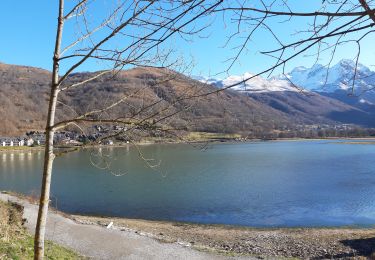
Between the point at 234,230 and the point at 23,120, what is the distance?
14023 cm

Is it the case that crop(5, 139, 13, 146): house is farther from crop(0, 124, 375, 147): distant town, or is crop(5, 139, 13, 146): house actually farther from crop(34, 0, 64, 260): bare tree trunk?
crop(34, 0, 64, 260): bare tree trunk

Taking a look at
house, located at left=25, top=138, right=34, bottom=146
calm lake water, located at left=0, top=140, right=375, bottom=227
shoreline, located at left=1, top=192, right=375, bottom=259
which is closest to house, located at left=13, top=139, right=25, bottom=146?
house, located at left=25, top=138, right=34, bottom=146

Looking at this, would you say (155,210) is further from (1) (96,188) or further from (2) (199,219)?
(1) (96,188)

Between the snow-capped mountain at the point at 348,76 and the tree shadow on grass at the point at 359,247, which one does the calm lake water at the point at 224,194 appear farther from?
the snow-capped mountain at the point at 348,76

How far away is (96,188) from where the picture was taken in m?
36.1

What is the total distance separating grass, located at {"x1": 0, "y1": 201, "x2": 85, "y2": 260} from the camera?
909 cm

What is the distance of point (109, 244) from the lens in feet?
49.3

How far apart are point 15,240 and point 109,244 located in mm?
4714

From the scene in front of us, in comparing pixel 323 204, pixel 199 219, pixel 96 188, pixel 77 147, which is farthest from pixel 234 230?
pixel 77 147

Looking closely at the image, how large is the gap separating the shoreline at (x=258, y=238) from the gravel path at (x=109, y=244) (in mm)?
740

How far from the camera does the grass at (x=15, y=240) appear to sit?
909 cm

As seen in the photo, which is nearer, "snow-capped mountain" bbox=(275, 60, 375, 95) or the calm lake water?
"snow-capped mountain" bbox=(275, 60, 375, 95)

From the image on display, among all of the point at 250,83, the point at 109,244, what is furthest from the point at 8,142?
the point at 250,83

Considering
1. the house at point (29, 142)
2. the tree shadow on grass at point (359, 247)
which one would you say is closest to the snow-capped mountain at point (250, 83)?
the tree shadow on grass at point (359, 247)
